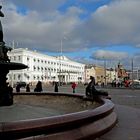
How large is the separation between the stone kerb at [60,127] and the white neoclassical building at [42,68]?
89.9m

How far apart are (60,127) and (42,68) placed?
119 meters

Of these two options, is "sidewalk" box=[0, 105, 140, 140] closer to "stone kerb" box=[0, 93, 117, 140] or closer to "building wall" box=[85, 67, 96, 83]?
"stone kerb" box=[0, 93, 117, 140]

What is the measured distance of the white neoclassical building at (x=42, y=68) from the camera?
10856 cm

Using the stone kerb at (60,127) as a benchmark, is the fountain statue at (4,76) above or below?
above

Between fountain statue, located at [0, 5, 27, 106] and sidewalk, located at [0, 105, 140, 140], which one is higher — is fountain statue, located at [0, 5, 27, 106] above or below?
above

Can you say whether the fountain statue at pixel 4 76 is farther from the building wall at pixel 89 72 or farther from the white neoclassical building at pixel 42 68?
the building wall at pixel 89 72

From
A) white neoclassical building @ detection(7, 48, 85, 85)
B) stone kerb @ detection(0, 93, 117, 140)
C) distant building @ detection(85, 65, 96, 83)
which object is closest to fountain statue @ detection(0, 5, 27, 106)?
stone kerb @ detection(0, 93, 117, 140)

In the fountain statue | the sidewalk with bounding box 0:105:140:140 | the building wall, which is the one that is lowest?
the sidewalk with bounding box 0:105:140:140

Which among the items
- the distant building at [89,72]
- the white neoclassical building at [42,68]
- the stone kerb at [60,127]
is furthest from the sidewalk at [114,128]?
the distant building at [89,72]

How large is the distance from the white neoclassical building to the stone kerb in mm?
89913

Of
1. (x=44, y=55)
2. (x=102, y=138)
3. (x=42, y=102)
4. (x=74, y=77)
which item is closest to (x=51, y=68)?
(x=44, y=55)

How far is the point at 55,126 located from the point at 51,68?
124m

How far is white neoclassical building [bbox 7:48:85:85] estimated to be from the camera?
10856 cm

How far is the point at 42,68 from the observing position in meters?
124
